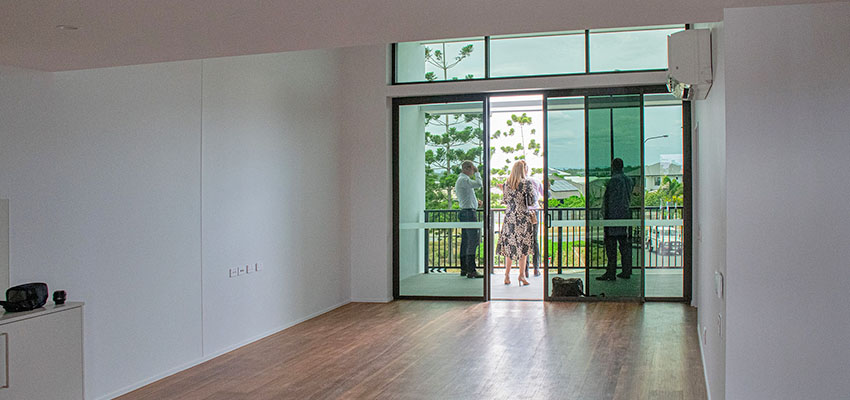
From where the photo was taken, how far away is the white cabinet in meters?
3.02

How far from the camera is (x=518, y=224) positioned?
7980mm

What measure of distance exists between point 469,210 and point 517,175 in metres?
1.02

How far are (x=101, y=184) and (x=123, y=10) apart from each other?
171 centimetres

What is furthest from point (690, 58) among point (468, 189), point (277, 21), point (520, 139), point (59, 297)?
point (520, 139)

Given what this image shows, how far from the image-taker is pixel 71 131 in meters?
3.69

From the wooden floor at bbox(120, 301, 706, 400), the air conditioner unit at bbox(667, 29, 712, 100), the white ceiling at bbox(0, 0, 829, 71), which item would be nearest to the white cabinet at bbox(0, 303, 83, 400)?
the wooden floor at bbox(120, 301, 706, 400)

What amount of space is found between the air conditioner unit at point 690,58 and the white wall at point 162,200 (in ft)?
10.2

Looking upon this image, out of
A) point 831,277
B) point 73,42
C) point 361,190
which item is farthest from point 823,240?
point 361,190

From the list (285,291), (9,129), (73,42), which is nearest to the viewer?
(73,42)

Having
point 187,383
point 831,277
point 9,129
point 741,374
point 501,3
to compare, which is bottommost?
point 187,383

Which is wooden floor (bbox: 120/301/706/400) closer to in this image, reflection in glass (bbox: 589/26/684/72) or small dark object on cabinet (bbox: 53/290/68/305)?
small dark object on cabinet (bbox: 53/290/68/305)

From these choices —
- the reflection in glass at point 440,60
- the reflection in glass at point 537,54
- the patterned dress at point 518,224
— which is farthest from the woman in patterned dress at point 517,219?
the reflection in glass at point 440,60

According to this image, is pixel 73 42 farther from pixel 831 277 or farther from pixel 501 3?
pixel 831 277

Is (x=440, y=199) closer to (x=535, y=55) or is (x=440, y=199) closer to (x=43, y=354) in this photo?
(x=535, y=55)
